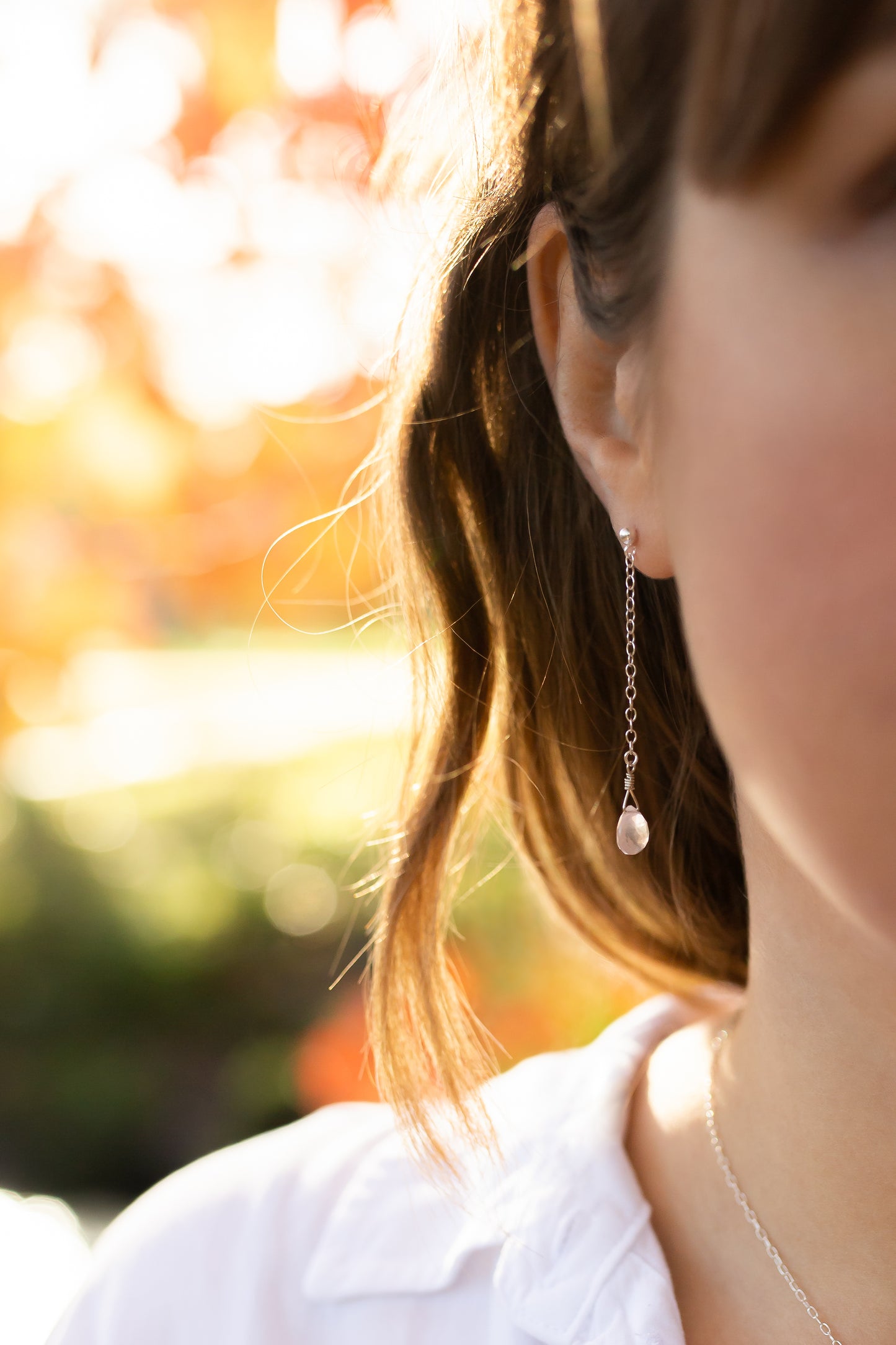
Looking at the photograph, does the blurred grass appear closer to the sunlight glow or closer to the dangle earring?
the sunlight glow

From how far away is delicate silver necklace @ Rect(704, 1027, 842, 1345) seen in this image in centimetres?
115

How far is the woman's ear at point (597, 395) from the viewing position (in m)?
1.06

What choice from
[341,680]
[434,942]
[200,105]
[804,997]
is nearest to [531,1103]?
[434,942]

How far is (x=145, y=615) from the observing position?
11.2 feet

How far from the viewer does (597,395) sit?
3.71 feet

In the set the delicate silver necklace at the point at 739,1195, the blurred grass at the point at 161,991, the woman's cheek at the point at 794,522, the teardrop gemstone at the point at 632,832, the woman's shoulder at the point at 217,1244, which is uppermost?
the woman's cheek at the point at 794,522

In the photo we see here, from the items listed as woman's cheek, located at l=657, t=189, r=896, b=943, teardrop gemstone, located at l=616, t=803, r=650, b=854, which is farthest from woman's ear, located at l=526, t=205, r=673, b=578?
teardrop gemstone, located at l=616, t=803, r=650, b=854

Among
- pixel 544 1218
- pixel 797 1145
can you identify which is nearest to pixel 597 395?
pixel 797 1145

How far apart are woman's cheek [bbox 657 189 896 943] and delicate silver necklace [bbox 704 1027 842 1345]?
486mm

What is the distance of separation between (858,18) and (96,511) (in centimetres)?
272

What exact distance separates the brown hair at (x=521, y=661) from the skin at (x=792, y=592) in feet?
0.35

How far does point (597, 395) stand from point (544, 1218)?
0.88m

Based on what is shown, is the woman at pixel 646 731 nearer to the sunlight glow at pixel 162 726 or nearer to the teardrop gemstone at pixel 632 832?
the teardrop gemstone at pixel 632 832

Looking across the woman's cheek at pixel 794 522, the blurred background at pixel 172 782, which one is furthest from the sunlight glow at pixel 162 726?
the woman's cheek at pixel 794 522
